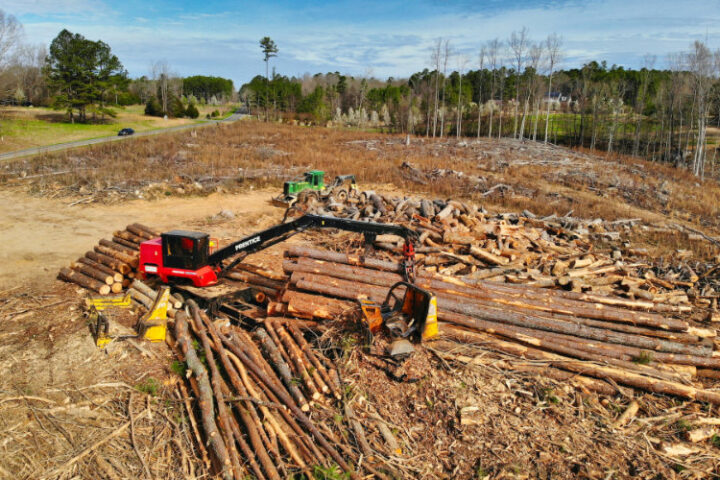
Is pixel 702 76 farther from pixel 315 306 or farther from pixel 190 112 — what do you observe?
pixel 190 112

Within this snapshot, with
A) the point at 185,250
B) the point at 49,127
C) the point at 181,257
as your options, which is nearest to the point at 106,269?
the point at 181,257

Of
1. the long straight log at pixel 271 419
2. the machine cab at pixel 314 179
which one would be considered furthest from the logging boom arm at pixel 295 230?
the machine cab at pixel 314 179

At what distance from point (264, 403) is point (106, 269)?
619cm

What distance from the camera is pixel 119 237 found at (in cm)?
1121

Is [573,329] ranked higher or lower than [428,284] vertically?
lower

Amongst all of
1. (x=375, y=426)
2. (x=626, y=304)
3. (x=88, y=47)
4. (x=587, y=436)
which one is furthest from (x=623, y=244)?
(x=88, y=47)

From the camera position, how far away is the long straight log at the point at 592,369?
617cm

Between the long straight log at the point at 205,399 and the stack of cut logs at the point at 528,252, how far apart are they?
15.9 ft

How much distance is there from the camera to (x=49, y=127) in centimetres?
4450

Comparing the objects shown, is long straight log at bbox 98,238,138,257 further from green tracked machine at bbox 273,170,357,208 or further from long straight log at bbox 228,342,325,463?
green tracked machine at bbox 273,170,357,208

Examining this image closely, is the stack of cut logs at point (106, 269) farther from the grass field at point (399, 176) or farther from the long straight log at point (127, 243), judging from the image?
the grass field at point (399, 176)

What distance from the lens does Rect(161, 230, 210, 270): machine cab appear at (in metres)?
8.15

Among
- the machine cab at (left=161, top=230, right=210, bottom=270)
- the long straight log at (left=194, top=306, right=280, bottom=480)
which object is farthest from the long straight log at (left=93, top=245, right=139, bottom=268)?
the long straight log at (left=194, top=306, right=280, bottom=480)

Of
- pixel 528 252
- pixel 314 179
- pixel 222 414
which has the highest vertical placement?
pixel 314 179
